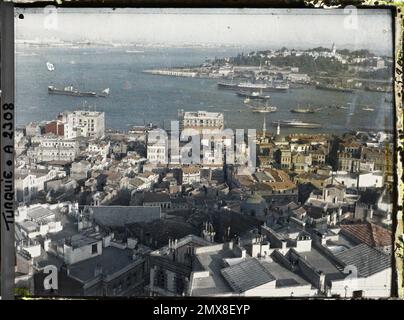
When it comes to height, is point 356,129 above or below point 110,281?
above

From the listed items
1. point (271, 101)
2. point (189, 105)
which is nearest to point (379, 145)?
point (271, 101)

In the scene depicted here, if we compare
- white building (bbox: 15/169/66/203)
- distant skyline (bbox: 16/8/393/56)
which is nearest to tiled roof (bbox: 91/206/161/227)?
white building (bbox: 15/169/66/203)

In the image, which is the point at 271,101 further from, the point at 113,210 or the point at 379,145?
the point at 113,210

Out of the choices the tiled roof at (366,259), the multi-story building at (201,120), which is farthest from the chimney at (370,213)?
the multi-story building at (201,120)

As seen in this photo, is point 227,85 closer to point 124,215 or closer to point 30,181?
point 124,215

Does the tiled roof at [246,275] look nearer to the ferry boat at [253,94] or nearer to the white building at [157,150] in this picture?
the white building at [157,150]

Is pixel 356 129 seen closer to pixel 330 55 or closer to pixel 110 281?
pixel 330 55
